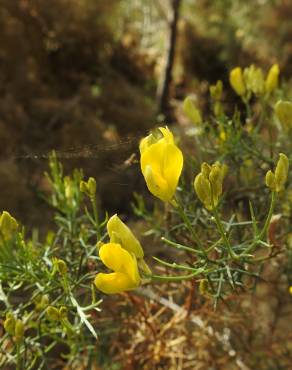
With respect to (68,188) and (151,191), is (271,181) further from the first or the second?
(68,188)

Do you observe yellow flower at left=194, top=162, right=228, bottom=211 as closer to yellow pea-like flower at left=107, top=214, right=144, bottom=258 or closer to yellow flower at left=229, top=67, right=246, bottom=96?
yellow pea-like flower at left=107, top=214, right=144, bottom=258

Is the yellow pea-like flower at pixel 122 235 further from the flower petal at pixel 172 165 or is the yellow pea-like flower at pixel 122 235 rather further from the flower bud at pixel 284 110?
the flower bud at pixel 284 110

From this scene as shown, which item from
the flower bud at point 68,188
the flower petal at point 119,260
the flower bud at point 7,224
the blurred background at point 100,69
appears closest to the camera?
the flower petal at point 119,260

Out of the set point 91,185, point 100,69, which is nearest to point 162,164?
point 91,185

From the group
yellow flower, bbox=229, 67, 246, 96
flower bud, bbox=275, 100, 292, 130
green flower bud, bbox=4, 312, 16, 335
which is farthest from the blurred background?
green flower bud, bbox=4, 312, 16, 335

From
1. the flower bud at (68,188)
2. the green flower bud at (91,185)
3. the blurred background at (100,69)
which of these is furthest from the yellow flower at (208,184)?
the blurred background at (100,69)
